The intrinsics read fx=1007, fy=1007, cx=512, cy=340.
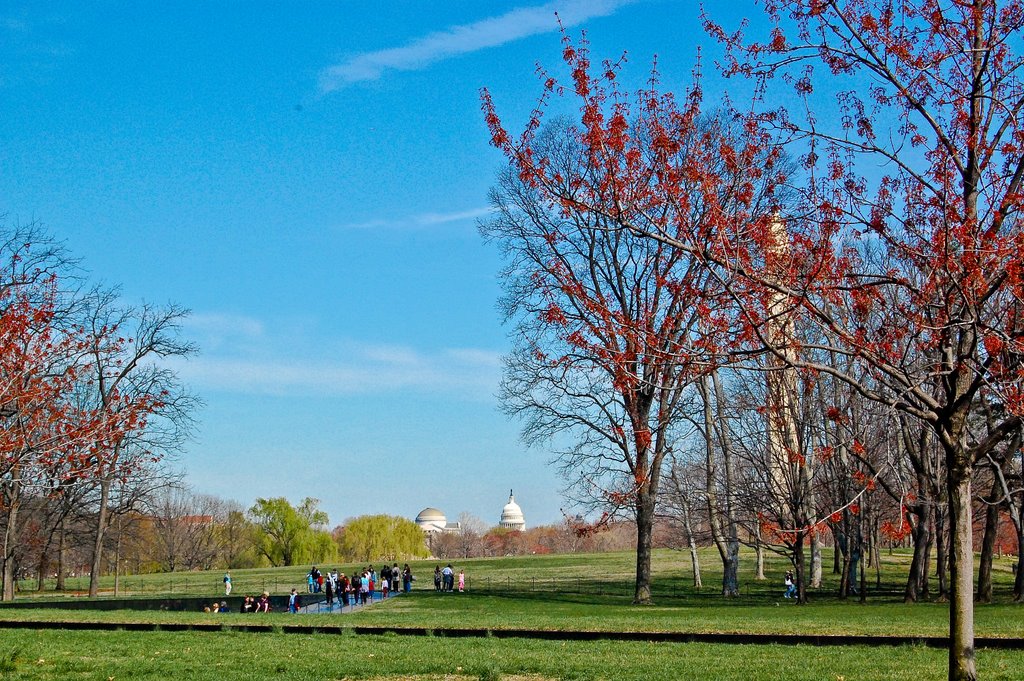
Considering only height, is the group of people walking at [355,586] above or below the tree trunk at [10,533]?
below

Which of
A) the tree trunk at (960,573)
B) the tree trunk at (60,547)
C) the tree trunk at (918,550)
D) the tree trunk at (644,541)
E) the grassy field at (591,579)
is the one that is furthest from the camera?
the tree trunk at (60,547)

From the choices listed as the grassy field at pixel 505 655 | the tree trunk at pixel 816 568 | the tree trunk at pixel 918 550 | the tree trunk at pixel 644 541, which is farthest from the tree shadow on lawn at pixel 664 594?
the grassy field at pixel 505 655

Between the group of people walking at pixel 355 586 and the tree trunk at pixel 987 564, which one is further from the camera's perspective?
the group of people walking at pixel 355 586

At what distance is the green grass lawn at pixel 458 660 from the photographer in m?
12.7

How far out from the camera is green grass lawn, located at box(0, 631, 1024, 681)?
12.7 meters

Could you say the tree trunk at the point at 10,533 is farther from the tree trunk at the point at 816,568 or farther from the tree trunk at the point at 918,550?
the tree trunk at the point at 816,568

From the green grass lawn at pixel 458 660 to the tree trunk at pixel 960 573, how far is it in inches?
105

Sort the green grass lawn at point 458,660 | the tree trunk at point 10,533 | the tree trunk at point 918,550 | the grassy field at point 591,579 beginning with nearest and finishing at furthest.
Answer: the green grass lawn at point 458,660 → the tree trunk at point 918,550 → the tree trunk at point 10,533 → the grassy field at point 591,579

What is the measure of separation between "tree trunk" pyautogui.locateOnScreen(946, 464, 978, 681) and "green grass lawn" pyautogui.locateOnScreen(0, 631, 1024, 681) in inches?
105

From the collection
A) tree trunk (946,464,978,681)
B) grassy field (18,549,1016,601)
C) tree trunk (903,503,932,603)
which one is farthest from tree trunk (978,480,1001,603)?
tree trunk (946,464,978,681)

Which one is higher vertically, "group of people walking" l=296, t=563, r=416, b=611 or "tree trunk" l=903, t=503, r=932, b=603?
"tree trunk" l=903, t=503, r=932, b=603

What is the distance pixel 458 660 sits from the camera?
14.2 metres

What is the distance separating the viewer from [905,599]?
35.3 m

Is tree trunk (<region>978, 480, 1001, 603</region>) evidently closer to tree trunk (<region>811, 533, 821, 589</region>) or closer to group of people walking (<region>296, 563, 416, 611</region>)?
tree trunk (<region>811, 533, 821, 589</region>)
